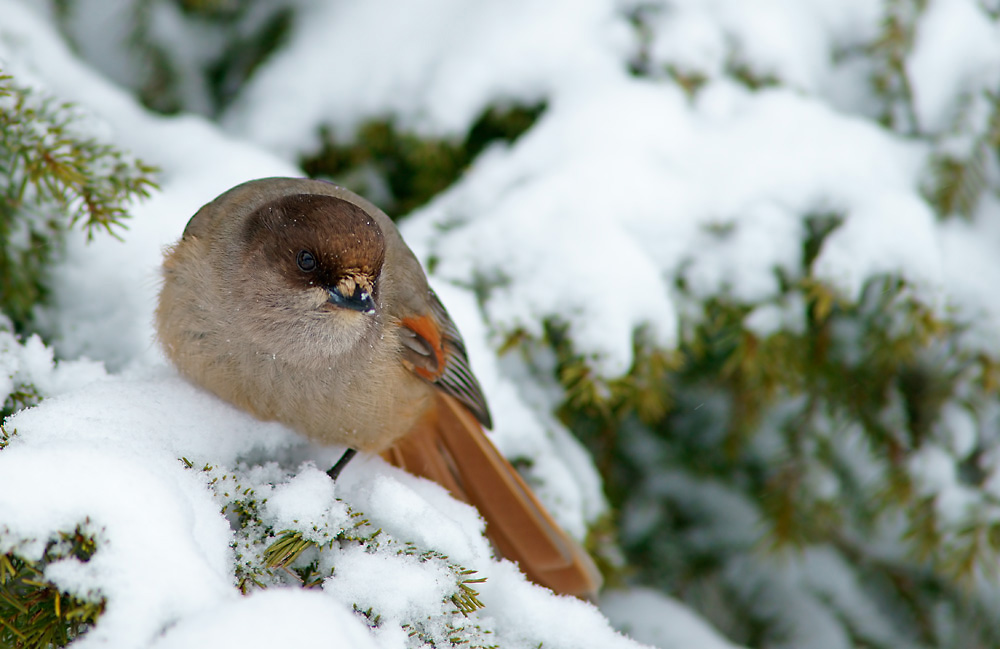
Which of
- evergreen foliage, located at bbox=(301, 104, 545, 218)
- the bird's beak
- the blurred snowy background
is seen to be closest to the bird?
the bird's beak

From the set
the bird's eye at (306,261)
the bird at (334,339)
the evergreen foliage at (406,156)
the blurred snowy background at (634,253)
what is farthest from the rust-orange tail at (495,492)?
the evergreen foliage at (406,156)

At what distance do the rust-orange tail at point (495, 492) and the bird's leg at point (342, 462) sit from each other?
32 centimetres

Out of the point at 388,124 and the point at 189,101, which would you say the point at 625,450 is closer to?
the point at 388,124

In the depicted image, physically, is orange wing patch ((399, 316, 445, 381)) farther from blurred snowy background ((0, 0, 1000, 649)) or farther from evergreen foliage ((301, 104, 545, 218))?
evergreen foliage ((301, 104, 545, 218))

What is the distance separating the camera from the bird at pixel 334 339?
6.95 ft

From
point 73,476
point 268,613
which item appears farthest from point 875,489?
point 73,476

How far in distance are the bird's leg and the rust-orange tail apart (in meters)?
0.32

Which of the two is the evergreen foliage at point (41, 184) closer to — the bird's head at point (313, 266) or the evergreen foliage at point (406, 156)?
the bird's head at point (313, 266)

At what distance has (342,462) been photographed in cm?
227

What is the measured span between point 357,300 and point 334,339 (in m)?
0.16

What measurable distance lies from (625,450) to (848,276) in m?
1.18

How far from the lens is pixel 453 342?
252cm

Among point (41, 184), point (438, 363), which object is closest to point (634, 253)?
point (438, 363)

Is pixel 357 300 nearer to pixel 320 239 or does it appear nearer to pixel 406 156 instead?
pixel 320 239
